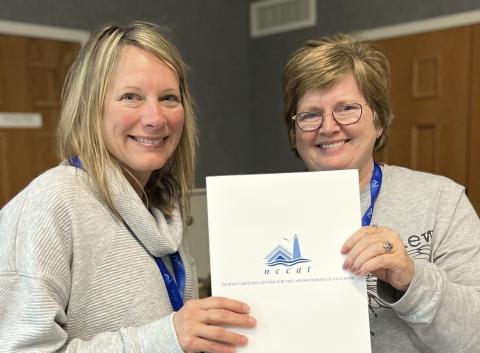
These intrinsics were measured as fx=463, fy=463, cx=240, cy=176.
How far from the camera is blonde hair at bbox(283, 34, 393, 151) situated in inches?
44.2

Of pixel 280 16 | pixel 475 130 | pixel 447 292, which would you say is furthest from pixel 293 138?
pixel 280 16

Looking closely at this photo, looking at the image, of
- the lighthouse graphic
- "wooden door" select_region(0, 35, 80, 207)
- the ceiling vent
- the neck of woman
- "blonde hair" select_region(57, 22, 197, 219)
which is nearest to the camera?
the lighthouse graphic

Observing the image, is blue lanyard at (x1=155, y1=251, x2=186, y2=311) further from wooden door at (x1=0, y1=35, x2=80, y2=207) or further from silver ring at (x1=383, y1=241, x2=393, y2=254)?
wooden door at (x1=0, y1=35, x2=80, y2=207)

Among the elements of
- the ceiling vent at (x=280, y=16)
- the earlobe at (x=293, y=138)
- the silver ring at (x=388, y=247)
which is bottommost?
the silver ring at (x=388, y=247)

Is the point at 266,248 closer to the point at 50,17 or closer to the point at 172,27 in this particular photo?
the point at 50,17

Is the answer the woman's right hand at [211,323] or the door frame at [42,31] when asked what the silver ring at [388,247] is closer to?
the woman's right hand at [211,323]

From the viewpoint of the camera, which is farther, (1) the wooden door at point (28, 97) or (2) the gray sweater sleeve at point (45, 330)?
(1) the wooden door at point (28, 97)

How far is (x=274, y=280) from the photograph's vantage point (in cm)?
92

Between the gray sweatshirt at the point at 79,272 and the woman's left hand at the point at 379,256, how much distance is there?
369mm

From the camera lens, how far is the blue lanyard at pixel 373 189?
1098 mm

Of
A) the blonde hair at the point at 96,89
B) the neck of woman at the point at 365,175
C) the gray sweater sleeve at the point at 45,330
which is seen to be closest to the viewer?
the gray sweater sleeve at the point at 45,330

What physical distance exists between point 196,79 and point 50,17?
1136mm

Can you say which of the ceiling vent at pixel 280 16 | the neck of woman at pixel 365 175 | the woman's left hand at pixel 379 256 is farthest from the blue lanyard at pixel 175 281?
the ceiling vent at pixel 280 16

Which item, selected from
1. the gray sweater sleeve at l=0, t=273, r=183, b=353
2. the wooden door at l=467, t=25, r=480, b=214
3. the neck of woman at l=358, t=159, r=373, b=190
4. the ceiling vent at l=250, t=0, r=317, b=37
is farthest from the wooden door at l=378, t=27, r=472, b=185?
the gray sweater sleeve at l=0, t=273, r=183, b=353
